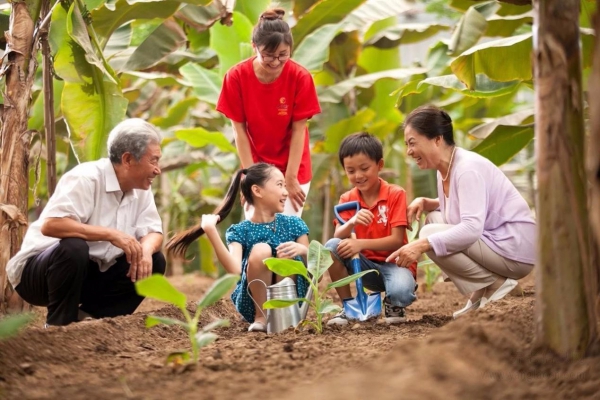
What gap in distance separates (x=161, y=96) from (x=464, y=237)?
5.62 meters

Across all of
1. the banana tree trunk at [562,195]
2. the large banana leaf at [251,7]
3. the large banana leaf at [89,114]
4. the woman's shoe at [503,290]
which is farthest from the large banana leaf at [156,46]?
the banana tree trunk at [562,195]

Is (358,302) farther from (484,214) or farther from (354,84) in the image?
(354,84)

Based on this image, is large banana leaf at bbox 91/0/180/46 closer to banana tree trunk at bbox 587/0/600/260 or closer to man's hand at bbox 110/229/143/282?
man's hand at bbox 110/229/143/282

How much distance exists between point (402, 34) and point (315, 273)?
4211 millimetres

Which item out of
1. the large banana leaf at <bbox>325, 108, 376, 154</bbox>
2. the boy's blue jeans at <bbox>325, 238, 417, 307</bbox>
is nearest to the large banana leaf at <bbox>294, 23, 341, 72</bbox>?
the large banana leaf at <bbox>325, 108, 376, 154</bbox>

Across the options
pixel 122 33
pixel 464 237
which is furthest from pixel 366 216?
pixel 122 33

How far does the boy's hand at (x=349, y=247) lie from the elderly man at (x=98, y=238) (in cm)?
79

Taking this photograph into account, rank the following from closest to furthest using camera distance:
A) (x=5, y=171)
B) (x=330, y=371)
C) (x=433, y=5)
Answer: (x=330, y=371), (x=5, y=171), (x=433, y=5)

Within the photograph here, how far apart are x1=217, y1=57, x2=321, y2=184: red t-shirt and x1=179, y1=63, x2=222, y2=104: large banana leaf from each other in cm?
172

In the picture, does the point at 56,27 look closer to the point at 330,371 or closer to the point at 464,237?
the point at 464,237

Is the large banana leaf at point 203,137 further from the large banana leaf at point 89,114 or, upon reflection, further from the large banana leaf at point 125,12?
the large banana leaf at point 89,114

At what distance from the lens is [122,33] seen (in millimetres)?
5488

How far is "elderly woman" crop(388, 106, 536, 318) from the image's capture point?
309 centimetres

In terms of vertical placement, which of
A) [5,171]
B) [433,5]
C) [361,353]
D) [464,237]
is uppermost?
[433,5]
